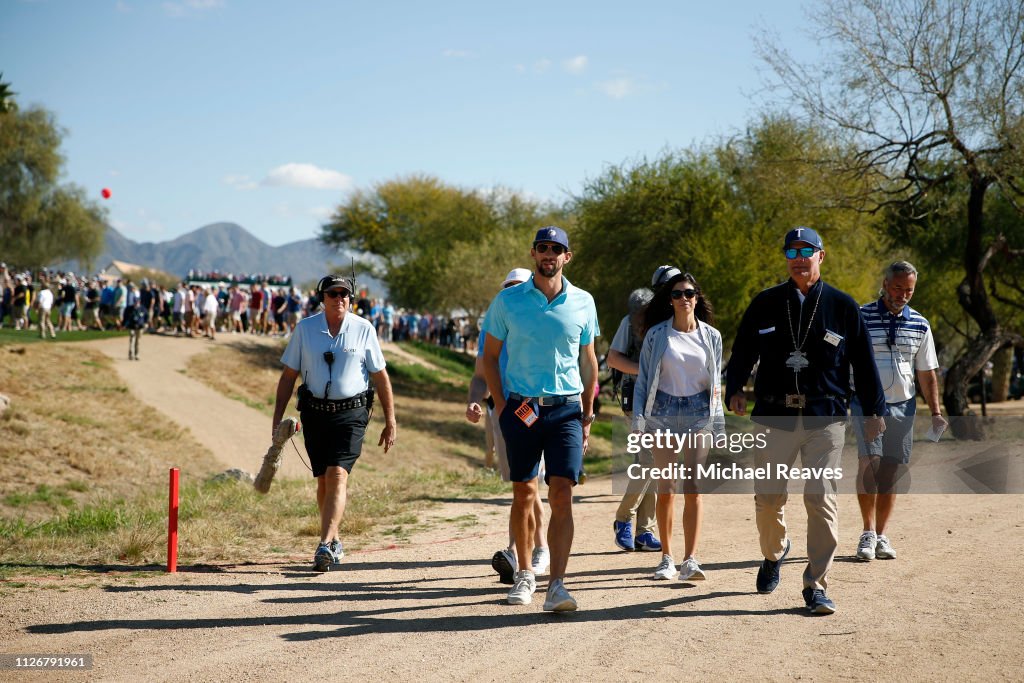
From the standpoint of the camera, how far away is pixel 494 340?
6.30m

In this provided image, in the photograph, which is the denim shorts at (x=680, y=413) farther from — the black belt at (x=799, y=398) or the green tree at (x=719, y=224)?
the green tree at (x=719, y=224)

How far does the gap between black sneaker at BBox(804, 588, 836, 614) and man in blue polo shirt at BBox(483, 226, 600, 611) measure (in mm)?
1401

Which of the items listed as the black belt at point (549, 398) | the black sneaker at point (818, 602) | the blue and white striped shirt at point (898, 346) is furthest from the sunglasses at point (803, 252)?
the black sneaker at point (818, 602)

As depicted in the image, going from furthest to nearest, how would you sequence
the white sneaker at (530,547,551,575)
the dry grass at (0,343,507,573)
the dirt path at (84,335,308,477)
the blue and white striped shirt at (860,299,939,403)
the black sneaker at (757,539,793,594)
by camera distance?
the dirt path at (84,335,308,477)
the dry grass at (0,343,507,573)
the blue and white striped shirt at (860,299,939,403)
the white sneaker at (530,547,551,575)
the black sneaker at (757,539,793,594)

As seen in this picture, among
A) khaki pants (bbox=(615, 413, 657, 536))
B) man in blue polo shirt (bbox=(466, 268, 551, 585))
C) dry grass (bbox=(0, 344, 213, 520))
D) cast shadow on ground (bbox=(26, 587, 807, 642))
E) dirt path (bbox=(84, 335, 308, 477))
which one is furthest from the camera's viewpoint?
dirt path (bbox=(84, 335, 308, 477))

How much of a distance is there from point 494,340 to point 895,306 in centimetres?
336

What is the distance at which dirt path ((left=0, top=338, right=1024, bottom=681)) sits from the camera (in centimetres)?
509

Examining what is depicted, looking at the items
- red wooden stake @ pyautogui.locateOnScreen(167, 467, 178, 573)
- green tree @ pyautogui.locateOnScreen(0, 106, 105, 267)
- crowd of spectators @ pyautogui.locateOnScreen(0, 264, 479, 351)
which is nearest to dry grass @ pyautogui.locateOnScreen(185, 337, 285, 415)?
crowd of spectators @ pyautogui.locateOnScreen(0, 264, 479, 351)

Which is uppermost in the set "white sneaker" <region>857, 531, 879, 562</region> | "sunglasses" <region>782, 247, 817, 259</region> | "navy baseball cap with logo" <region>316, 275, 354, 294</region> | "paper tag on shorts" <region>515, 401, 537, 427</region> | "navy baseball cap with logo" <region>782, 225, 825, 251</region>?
"navy baseball cap with logo" <region>782, 225, 825, 251</region>

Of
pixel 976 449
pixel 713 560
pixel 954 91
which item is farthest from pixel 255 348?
pixel 713 560

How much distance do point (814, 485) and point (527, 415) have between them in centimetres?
Answer: 177

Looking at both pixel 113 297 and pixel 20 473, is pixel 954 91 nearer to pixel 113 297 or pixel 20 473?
pixel 20 473

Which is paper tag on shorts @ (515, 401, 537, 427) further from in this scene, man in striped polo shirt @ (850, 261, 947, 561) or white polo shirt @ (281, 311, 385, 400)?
man in striped polo shirt @ (850, 261, 947, 561)

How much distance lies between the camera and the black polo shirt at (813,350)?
241 inches
